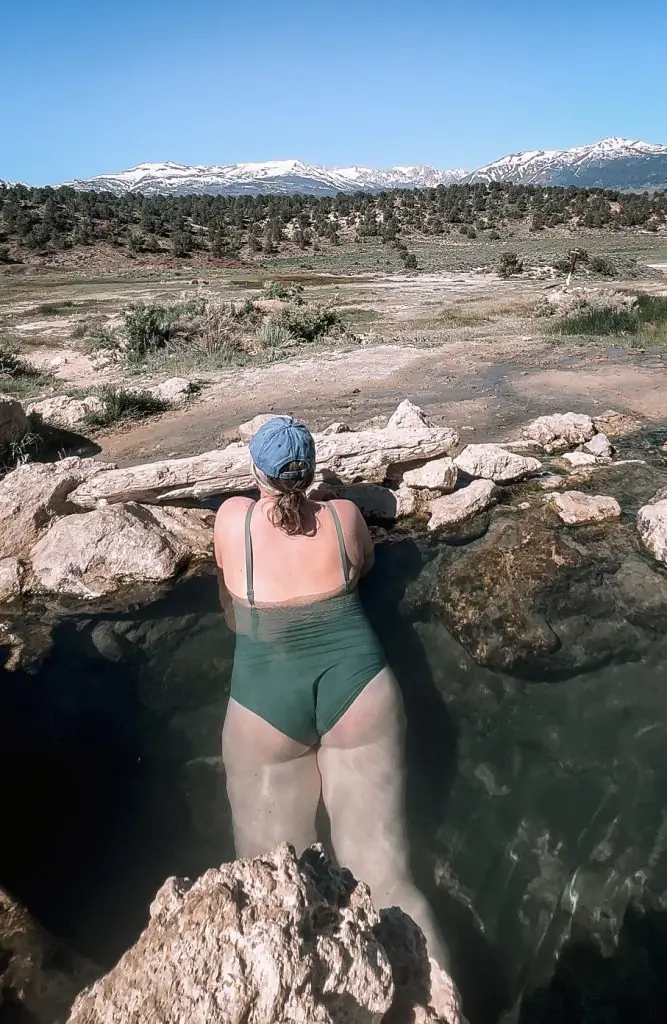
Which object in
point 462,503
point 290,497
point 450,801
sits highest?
point 290,497

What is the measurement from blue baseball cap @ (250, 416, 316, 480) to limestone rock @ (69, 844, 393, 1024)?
1.84 metres

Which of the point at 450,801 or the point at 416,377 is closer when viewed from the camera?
the point at 450,801

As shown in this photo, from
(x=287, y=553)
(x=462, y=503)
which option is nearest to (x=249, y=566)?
(x=287, y=553)

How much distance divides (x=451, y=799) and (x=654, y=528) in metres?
2.98

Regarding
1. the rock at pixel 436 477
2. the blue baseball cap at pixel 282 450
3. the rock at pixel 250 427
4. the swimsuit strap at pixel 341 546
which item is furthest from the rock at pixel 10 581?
the rock at pixel 436 477

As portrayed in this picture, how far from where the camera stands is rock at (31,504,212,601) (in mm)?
4852

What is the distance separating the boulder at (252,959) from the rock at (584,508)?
167 inches

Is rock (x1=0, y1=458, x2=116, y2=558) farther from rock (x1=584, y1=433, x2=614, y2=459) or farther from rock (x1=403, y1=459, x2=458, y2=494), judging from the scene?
rock (x1=584, y1=433, x2=614, y2=459)

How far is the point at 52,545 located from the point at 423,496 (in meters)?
3.19

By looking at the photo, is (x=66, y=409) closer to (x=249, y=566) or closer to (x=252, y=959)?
(x=249, y=566)

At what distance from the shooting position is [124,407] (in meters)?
9.21

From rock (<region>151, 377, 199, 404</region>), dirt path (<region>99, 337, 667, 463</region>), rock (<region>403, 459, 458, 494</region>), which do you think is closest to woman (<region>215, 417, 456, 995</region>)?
rock (<region>403, 459, 458, 494</region>)

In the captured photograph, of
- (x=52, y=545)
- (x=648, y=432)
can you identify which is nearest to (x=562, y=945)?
(x=52, y=545)

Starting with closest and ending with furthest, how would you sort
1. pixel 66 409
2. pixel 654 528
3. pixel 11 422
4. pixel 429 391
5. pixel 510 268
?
pixel 654 528 → pixel 11 422 → pixel 66 409 → pixel 429 391 → pixel 510 268
